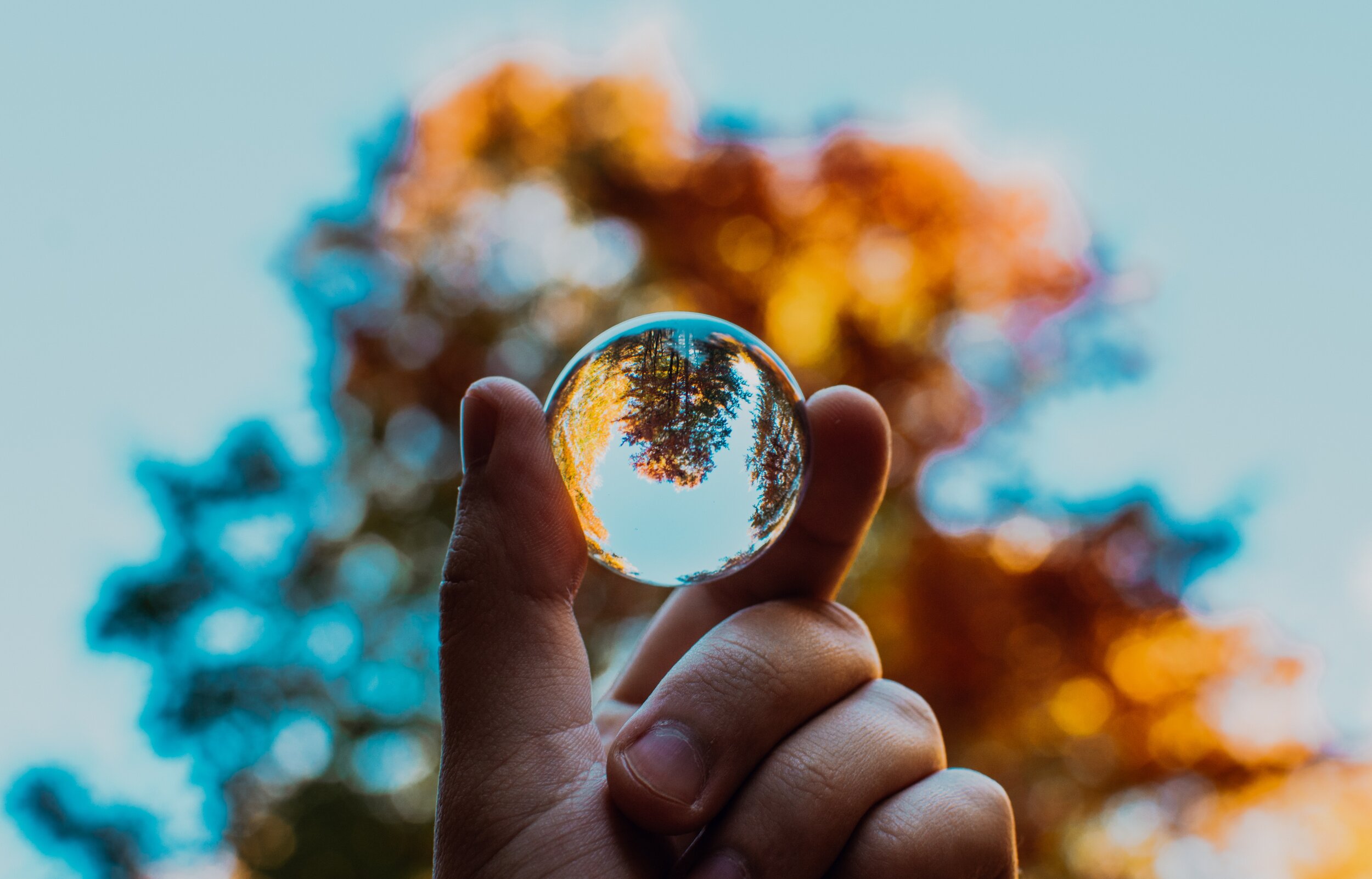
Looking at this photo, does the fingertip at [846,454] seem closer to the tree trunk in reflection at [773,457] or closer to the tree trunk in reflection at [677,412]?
the tree trunk in reflection at [773,457]

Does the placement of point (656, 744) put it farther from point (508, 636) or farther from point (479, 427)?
point (479, 427)

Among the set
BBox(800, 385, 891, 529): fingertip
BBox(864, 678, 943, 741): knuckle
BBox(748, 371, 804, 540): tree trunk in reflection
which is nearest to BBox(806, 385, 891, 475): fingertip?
BBox(800, 385, 891, 529): fingertip

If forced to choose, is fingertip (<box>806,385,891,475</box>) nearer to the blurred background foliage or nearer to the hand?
the hand

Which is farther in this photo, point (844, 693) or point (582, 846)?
point (844, 693)

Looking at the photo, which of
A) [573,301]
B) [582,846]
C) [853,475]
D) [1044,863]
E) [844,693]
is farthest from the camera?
[573,301]

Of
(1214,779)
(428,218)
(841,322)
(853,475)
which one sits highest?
(853,475)

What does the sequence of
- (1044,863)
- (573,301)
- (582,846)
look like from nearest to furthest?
1. (582,846)
2. (1044,863)
3. (573,301)

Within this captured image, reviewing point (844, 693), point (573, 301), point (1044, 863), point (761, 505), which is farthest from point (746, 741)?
point (1044, 863)

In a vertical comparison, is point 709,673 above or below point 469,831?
above

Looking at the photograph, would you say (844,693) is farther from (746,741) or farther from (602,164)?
(602,164)
